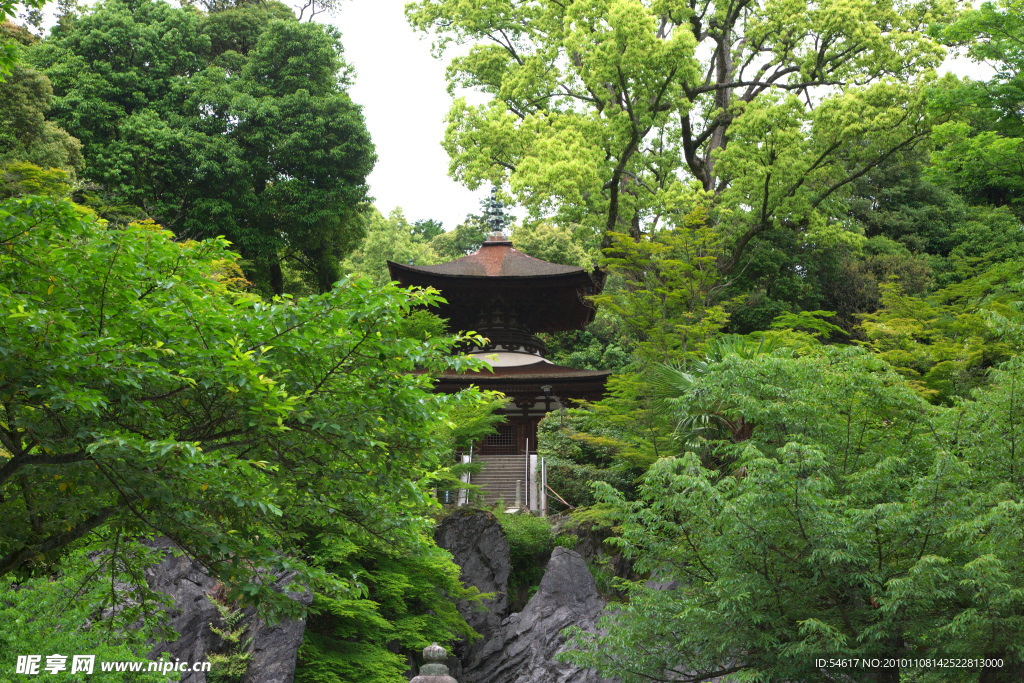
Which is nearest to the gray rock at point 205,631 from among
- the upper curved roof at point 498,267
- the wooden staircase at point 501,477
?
the wooden staircase at point 501,477

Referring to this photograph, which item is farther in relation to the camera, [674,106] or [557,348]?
[557,348]

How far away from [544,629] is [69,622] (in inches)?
327

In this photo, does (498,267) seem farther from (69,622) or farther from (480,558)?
(69,622)

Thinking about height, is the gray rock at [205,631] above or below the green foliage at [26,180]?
below

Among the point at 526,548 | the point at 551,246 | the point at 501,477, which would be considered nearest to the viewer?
the point at 526,548

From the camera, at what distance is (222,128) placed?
2752 cm

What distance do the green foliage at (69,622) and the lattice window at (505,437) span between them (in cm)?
1518

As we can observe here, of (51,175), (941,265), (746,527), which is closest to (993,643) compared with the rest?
(746,527)

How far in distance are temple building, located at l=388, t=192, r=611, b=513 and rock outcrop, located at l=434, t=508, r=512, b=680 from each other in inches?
160

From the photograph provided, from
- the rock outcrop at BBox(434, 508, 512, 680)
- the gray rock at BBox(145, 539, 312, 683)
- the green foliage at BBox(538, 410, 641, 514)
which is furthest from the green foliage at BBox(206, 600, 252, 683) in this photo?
the green foliage at BBox(538, 410, 641, 514)

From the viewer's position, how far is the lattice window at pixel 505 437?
878 inches

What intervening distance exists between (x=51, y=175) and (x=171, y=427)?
1013 centimetres

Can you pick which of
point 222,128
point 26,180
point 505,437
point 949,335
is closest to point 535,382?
point 505,437

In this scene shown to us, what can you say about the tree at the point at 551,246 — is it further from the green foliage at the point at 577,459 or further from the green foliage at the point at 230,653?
the green foliage at the point at 230,653
